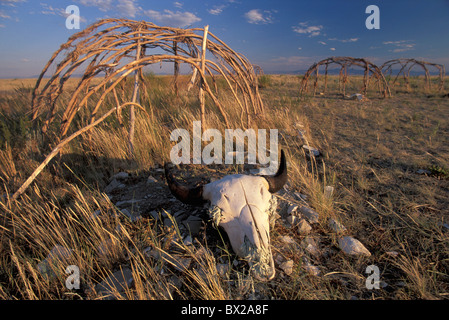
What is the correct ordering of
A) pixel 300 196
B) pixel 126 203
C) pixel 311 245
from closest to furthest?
pixel 311 245 → pixel 126 203 → pixel 300 196

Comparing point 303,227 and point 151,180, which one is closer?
point 303,227

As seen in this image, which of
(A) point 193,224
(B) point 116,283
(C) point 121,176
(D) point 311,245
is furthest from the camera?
(C) point 121,176

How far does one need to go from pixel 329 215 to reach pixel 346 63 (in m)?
10.4

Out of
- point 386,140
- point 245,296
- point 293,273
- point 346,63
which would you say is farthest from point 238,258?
point 346,63

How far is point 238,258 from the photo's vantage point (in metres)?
A: 1.92

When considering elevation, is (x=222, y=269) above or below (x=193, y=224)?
below

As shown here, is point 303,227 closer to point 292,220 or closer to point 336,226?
point 292,220

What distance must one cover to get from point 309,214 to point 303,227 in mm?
254

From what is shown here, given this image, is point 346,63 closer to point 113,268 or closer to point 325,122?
point 325,122

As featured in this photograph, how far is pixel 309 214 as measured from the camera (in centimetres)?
254

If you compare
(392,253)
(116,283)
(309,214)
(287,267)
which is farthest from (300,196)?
(116,283)

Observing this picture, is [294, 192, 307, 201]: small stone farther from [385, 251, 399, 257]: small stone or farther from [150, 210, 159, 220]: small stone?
[150, 210, 159, 220]: small stone

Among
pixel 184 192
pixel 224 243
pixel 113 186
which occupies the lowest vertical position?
pixel 224 243

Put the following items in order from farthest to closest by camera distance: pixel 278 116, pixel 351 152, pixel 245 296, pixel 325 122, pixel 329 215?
pixel 325 122 < pixel 278 116 < pixel 351 152 < pixel 329 215 < pixel 245 296
